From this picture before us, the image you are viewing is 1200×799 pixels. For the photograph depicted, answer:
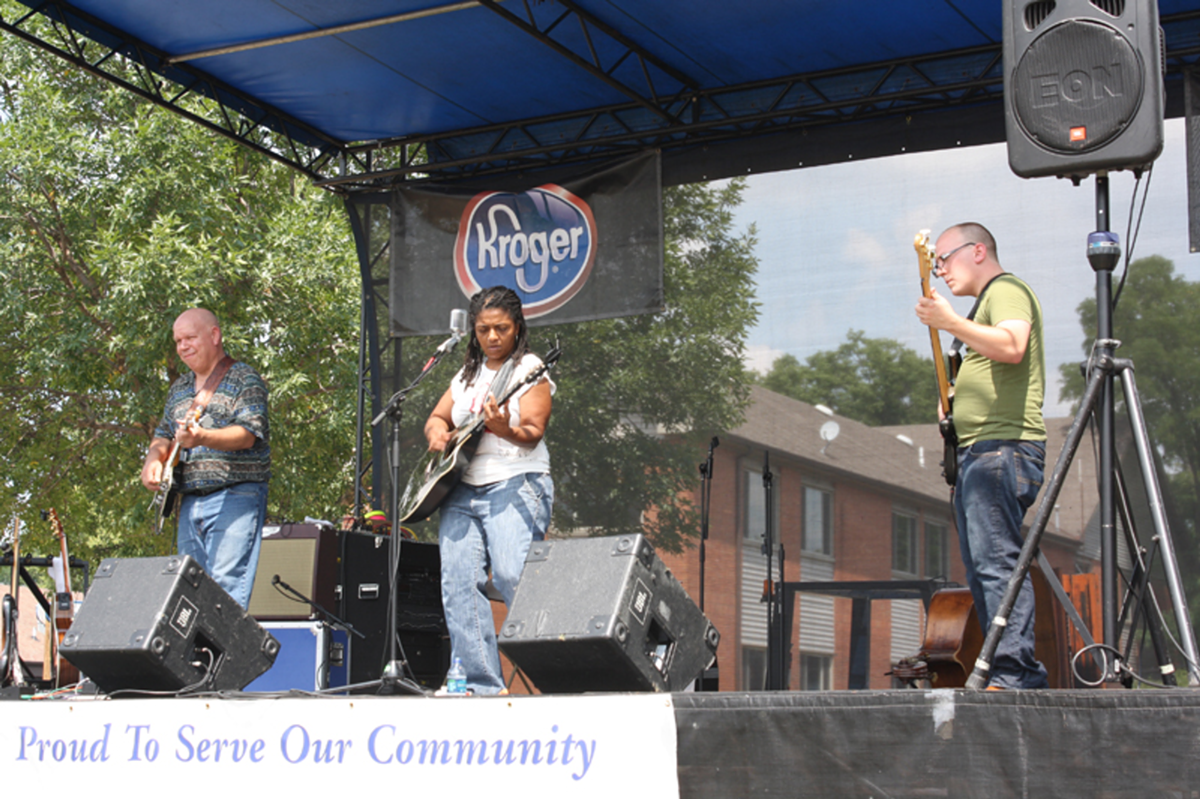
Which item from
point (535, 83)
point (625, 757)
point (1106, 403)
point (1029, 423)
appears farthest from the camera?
point (535, 83)

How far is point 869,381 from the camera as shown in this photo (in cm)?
598

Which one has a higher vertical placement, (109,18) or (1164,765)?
(109,18)

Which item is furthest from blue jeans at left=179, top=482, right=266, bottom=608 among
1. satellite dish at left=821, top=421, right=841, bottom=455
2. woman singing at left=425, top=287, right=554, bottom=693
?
satellite dish at left=821, top=421, right=841, bottom=455

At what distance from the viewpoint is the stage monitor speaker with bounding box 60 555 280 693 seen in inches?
121

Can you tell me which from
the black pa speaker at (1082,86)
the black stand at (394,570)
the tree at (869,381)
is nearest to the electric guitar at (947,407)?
the black pa speaker at (1082,86)

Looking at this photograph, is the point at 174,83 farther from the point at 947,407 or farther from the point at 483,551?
the point at 947,407

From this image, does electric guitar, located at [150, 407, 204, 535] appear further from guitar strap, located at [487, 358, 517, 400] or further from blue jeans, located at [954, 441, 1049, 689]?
blue jeans, located at [954, 441, 1049, 689]

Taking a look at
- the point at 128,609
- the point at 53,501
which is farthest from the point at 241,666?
the point at 53,501

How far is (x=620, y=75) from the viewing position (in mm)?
5883

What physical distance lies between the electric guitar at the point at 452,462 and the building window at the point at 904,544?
3.04 meters

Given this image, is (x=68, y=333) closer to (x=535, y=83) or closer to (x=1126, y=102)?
(x=535, y=83)

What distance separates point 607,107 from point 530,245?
0.90 metres

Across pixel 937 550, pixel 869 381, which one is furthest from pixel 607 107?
pixel 937 550

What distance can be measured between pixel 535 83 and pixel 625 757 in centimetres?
434
